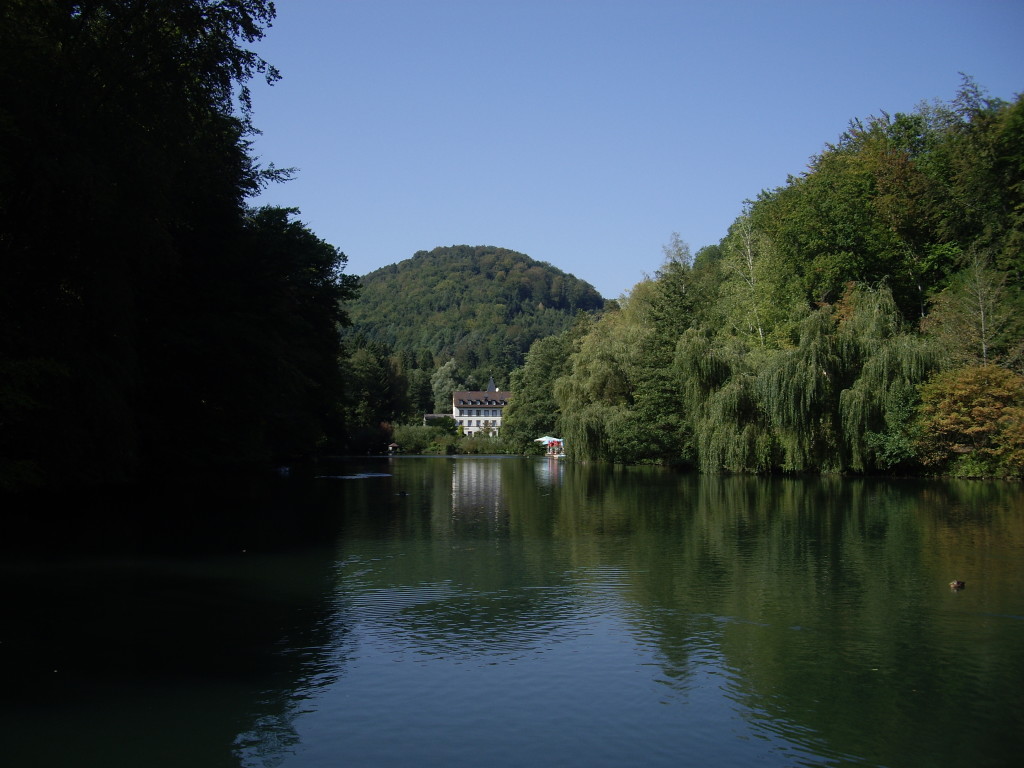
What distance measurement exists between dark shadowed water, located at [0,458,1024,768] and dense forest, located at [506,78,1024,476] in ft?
52.1

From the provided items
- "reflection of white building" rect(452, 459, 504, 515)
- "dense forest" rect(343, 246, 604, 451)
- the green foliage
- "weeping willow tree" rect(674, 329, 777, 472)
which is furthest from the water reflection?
"dense forest" rect(343, 246, 604, 451)

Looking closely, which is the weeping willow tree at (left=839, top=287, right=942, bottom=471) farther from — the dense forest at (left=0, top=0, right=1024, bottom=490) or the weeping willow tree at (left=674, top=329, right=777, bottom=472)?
the weeping willow tree at (left=674, top=329, right=777, bottom=472)

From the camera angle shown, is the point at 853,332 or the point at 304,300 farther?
the point at 304,300

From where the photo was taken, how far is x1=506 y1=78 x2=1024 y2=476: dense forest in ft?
110

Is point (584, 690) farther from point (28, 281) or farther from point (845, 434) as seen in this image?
point (845, 434)

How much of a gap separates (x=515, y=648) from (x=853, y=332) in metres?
29.3

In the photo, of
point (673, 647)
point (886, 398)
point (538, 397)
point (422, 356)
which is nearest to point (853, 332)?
point (886, 398)

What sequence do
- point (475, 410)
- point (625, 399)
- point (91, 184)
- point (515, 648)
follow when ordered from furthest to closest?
point (475, 410)
point (625, 399)
point (91, 184)
point (515, 648)

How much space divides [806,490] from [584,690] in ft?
76.0

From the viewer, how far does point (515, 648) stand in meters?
9.58

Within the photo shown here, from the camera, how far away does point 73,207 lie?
684 inches

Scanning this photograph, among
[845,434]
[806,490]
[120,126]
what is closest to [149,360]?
[120,126]

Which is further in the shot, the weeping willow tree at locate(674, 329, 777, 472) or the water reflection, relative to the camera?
the weeping willow tree at locate(674, 329, 777, 472)

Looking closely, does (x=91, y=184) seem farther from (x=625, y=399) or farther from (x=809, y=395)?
Answer: (x=625, y=399)
